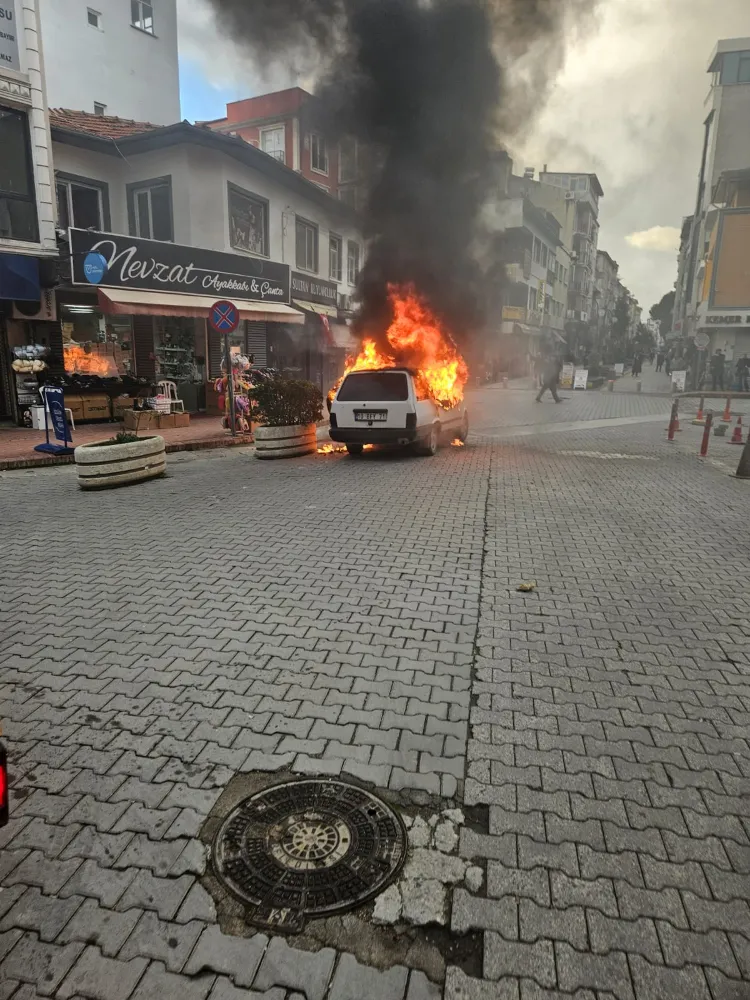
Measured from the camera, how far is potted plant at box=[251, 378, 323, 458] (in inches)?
465

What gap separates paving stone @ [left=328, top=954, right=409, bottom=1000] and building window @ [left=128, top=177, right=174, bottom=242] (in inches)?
739

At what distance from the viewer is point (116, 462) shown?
9227mm

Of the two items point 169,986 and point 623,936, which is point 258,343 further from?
point 623,936

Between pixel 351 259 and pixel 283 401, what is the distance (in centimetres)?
1688

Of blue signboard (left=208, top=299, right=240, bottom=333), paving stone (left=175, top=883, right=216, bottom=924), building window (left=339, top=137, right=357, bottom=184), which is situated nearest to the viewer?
paving stone (left=175, top=883, right=216, bottom=924)

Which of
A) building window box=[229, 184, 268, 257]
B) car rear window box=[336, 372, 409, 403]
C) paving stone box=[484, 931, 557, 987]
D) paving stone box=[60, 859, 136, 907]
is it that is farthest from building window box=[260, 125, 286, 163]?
paving stone box=[484, 931, 557, 987]

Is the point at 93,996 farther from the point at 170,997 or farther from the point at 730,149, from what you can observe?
the point at 730,149

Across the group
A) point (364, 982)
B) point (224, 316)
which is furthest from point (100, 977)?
point (224, 316)

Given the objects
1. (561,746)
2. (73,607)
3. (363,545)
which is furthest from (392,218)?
(561,746)

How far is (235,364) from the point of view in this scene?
17531 millimetres

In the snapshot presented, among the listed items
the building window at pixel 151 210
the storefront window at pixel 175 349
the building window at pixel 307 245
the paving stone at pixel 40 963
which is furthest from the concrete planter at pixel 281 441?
the building window at pixel 307 245

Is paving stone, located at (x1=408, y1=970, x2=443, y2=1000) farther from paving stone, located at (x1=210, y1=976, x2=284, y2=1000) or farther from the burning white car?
the burning white car

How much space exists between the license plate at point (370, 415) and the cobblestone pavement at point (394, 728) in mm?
4505

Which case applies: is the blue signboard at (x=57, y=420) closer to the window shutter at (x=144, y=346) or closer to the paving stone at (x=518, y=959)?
the window shutter at (x=144, y=346)
